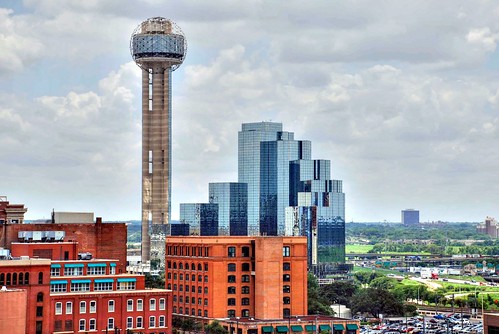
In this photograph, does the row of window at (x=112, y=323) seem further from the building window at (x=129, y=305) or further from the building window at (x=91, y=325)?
the building window at (x=129, y=305)

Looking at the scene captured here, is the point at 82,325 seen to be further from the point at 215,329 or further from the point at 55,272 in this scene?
the point at 215,329

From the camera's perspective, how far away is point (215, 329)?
193625 mm

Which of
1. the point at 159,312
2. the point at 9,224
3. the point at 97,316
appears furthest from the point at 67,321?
the point at 9,224

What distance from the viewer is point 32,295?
160m

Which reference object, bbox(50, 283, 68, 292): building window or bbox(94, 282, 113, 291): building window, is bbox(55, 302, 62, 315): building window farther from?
bbox(94, 282, 113, 291): building window

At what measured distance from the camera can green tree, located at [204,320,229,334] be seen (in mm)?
→ 193125

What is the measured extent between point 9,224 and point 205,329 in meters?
41.5

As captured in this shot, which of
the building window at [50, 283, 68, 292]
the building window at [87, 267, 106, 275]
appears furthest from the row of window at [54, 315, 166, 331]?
the building window at [87, 267, 106, 275]

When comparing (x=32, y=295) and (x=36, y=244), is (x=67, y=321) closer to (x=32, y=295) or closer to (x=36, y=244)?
(x=32, y=295)

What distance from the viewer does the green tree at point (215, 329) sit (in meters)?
193

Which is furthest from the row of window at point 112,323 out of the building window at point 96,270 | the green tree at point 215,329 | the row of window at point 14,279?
the green tree at point 215,329

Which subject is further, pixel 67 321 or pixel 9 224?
pixel 9 224

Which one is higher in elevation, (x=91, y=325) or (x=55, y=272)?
(x=55, y=272)

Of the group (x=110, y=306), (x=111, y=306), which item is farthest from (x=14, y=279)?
(x=111, y=306)
